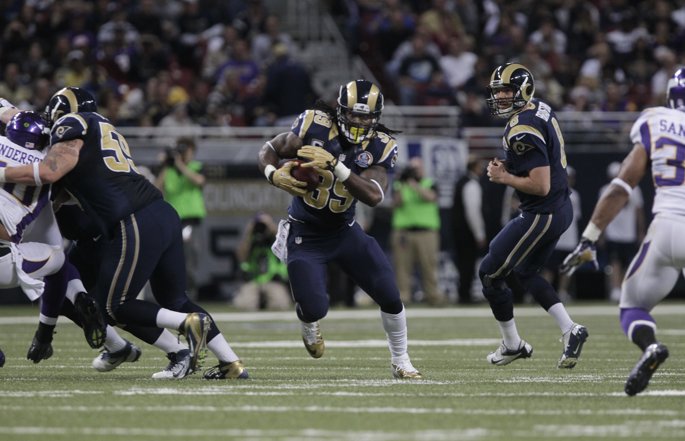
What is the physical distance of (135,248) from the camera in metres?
7.32

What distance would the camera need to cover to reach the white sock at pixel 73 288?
792cm

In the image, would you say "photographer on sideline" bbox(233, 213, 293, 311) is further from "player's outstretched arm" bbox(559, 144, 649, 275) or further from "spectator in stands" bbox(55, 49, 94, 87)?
"player's outstretched arm" bbox(559, 144, 649, 275)

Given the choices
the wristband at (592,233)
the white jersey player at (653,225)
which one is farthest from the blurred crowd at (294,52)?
the white jersey player at (653,225)

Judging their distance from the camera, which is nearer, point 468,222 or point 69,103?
point 69,103

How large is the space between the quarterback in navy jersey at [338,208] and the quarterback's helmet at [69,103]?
103cm

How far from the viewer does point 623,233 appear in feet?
56.7

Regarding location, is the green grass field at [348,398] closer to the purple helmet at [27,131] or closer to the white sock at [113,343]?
the white sock at [113,343]

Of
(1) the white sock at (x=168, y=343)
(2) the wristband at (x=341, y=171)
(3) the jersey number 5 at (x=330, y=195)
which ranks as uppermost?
(2) the wristband at (x=341, y=171)

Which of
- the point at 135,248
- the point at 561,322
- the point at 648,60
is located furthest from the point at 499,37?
the point at 135,248

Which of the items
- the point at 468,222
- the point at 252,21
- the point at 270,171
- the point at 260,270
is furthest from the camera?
the point at 252,21

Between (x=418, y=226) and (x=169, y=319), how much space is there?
947 cm

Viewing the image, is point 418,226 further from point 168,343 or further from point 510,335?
point 168,343

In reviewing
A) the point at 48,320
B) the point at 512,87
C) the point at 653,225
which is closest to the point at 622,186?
the point at 653,225

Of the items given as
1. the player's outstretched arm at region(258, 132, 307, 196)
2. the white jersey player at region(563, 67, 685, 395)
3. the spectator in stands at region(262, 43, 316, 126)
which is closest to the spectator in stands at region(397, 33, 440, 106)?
the spectator in stands at region(262, 43, 316, 126)
